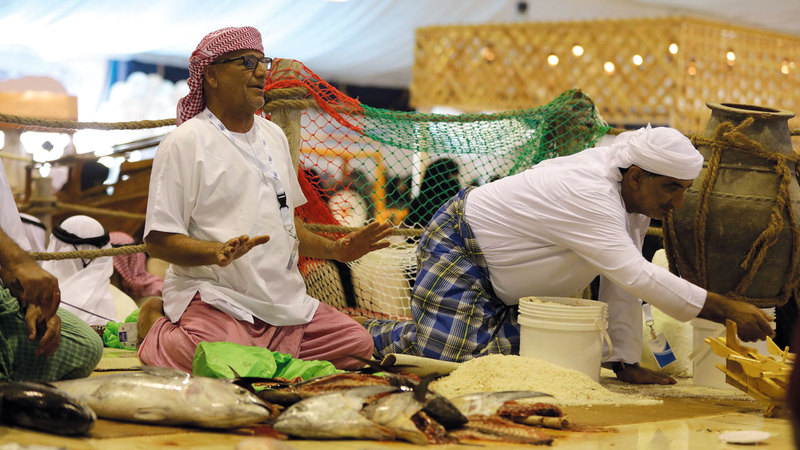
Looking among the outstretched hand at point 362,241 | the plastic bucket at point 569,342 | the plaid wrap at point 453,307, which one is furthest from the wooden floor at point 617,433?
the outstretched hand at point 362,241

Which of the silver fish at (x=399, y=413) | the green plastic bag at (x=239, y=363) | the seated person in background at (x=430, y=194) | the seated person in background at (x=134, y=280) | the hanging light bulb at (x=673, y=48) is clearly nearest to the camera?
the silver fish at (x=399, y=413)

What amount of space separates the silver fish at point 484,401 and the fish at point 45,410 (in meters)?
1.12

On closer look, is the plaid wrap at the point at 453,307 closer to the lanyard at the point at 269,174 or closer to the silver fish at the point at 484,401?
the lanyard at the point at 269,174

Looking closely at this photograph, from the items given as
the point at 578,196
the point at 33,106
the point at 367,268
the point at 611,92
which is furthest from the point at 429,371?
the point at 611,92

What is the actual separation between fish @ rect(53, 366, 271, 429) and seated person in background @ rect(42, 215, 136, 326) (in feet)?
7.61

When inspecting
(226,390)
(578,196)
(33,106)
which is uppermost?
(578,196)

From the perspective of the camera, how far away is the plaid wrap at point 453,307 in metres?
3.94

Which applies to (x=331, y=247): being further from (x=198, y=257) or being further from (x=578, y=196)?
(x=578, y=196)

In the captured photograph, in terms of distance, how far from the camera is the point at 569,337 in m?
3.62

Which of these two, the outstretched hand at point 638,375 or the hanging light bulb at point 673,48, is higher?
the hanging light bulb at point 673,48

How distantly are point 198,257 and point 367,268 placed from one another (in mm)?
1976

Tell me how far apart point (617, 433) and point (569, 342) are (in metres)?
0.71

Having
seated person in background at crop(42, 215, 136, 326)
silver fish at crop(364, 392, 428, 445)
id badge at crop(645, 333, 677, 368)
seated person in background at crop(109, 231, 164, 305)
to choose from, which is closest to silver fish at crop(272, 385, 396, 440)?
silver fish at crop(364, 392, 428, 445)

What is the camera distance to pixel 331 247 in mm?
3789
